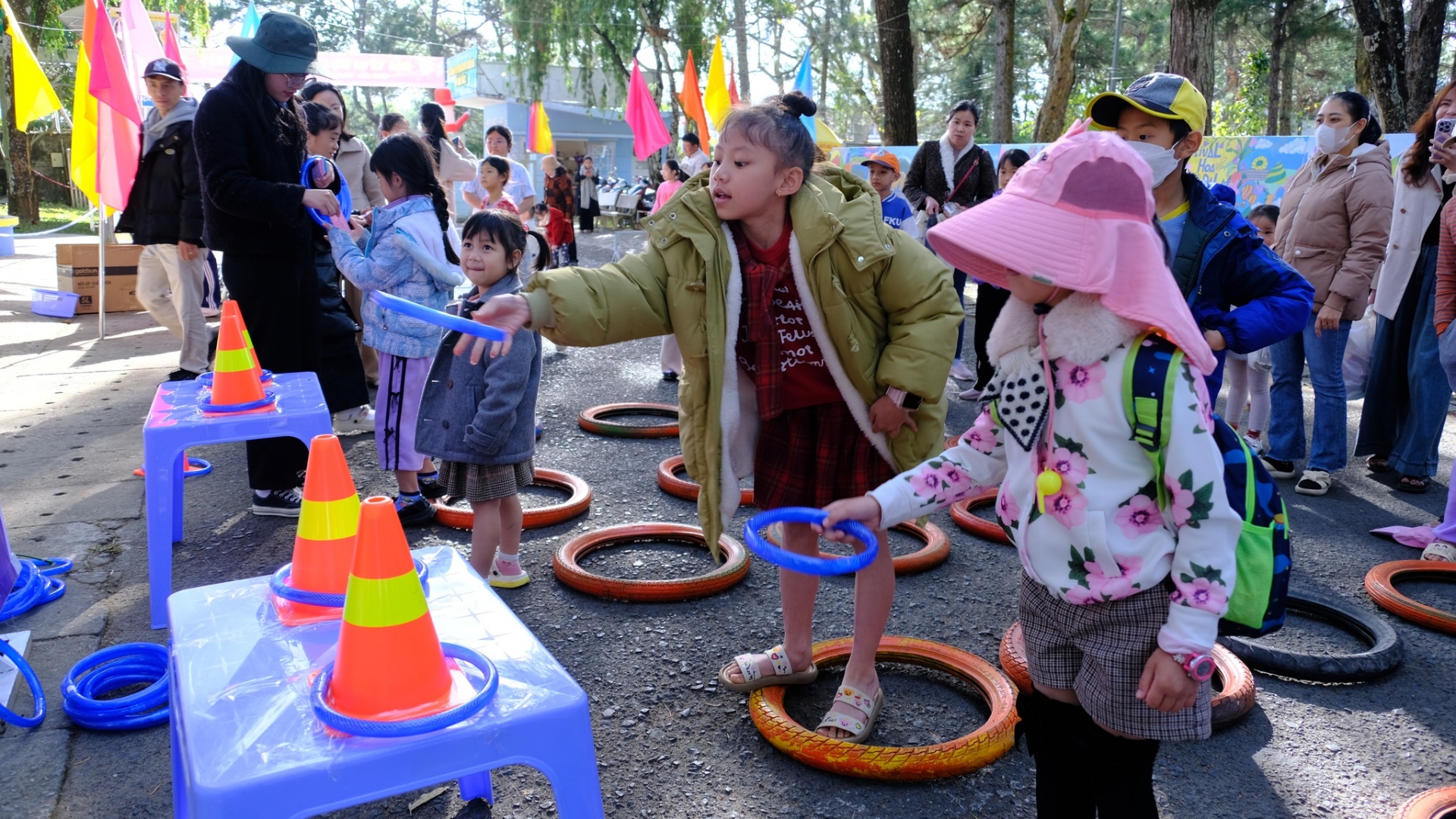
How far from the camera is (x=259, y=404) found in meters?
4.18

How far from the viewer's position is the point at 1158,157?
121 inches

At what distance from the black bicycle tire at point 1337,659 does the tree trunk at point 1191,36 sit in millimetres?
9348

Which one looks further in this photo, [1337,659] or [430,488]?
[430,488]

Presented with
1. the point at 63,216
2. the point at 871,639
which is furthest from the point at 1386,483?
the point at 63,216

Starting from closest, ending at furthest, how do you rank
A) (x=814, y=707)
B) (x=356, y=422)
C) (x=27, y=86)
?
(x=814, y=707) → (x=356, y=422) → (x=27, y=86)

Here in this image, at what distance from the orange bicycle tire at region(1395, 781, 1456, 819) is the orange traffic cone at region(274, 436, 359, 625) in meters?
2.83

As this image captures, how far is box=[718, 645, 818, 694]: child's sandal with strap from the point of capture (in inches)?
135

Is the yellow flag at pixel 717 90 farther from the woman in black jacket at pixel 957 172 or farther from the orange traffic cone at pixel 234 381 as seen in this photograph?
the orange traffic cone at pixel 234 381

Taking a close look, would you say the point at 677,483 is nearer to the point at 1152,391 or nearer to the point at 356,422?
the point at 356,422

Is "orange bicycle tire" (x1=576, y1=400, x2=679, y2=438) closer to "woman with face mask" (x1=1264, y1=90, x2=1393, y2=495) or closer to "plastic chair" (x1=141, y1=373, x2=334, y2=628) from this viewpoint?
"plastic chair" (x1=141, y1=373, x2=334, y2=628)

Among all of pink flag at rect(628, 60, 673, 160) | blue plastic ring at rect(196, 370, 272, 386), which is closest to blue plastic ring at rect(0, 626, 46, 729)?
blue plastic ring at rect(196, 370, 272, 386)

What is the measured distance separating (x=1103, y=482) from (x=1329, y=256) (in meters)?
4.69

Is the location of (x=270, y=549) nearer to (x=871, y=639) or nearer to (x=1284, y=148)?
(x=871, y=639)

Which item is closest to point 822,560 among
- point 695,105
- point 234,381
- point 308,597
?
point 308,597
